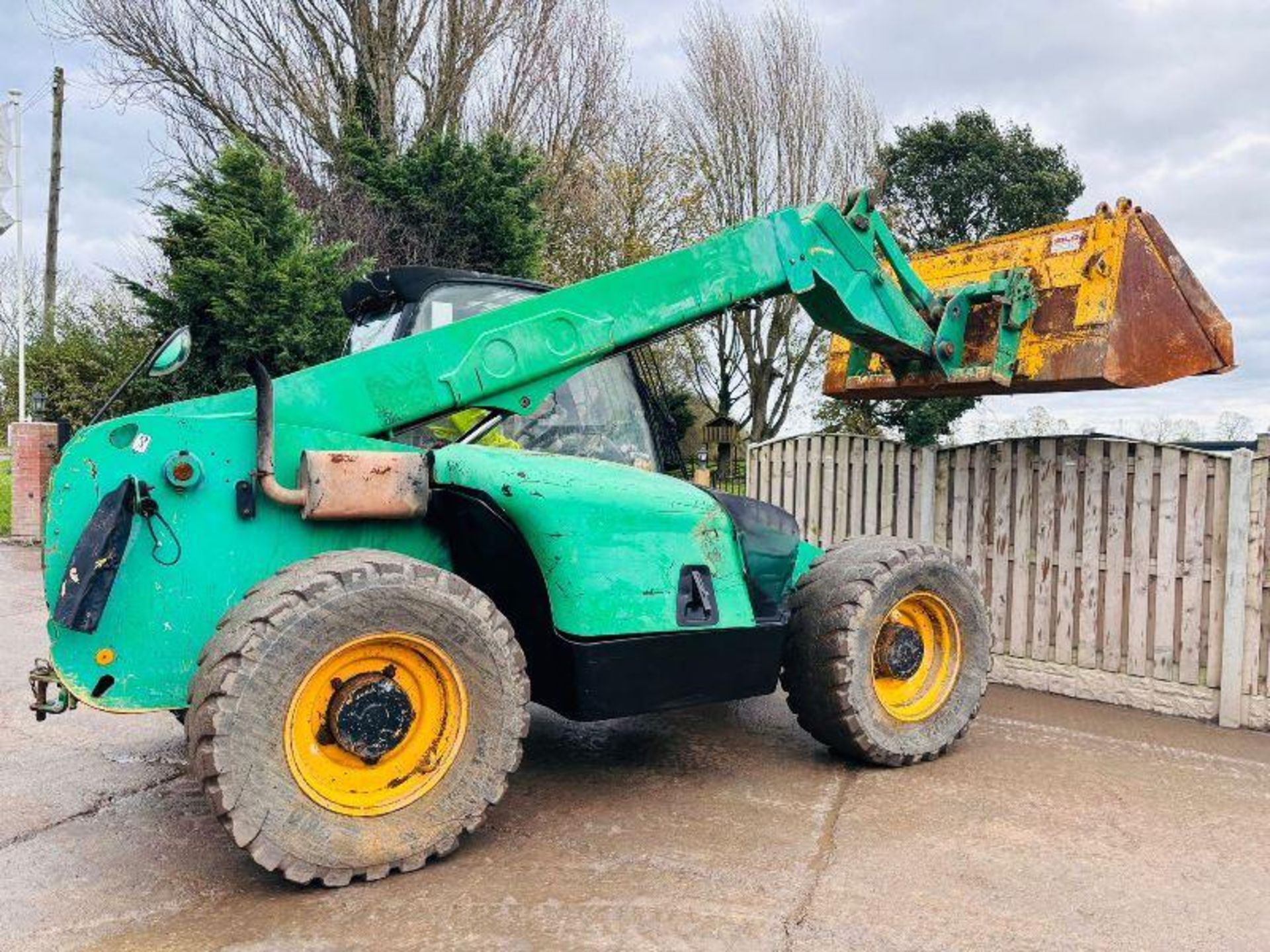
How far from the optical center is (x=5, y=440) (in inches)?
913

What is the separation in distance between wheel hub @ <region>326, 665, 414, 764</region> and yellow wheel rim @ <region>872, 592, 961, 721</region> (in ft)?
7.08

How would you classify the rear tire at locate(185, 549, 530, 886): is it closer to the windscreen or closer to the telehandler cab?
the telehandler cab

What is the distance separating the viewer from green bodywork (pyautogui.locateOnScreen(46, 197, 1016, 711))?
3.14 m

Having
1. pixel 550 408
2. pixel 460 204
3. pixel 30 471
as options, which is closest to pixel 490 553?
pixel 550 408

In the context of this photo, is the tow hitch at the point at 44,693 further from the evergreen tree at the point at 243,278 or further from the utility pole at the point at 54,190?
the utility pole at the point at 54,190

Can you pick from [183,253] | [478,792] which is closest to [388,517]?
[478,792]

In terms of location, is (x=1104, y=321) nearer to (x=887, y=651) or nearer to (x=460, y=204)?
(x=887, y=651)

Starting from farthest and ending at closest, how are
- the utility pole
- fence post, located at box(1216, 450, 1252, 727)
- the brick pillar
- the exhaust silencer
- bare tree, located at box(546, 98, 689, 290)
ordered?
the utility pole
bare tree, located at box(546, 98, 689, 290)
the brick pillar
fence post, located at box(1216, 450, 1252, 727)
the exhaust silencer

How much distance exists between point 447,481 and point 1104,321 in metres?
3.37

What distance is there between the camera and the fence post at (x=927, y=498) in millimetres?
6738

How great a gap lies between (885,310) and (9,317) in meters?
35.3

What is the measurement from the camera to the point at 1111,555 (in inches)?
229

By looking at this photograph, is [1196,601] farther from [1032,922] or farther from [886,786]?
[1032,922]

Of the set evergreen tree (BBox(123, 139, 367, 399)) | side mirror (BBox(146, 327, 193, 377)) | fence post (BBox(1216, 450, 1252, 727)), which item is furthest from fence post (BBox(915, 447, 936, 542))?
evergreen tree (BBox(123, 139, 367, 399))
